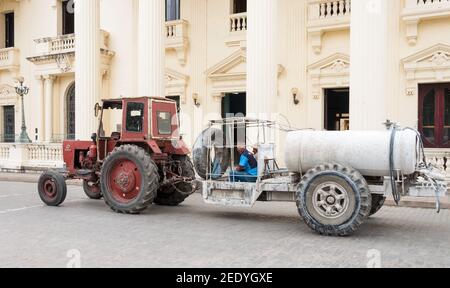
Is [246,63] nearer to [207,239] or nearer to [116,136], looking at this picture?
[116,136]

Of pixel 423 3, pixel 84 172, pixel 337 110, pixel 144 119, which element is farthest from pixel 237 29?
pixel 84 172

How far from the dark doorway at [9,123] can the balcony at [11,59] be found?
7.02ft

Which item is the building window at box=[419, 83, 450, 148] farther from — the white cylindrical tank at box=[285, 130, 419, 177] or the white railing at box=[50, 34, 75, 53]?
the white railing at box=[50, 34, 75, 53]

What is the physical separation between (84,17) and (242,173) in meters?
11.2

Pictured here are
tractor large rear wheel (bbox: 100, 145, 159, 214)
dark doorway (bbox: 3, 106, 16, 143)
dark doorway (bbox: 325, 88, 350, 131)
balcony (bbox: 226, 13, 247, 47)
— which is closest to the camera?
tractor large rear wheel (bbox: 100, 145, 159, 214)

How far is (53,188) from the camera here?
36.8ft

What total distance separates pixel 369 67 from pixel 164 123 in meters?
5.45

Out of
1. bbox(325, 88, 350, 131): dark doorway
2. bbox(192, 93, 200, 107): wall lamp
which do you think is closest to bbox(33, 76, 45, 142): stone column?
bbox(192, 93, 200, 107): wall lamp

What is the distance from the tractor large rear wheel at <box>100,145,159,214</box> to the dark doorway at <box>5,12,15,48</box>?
18.7 metres

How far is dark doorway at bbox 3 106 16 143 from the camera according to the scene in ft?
81.6
